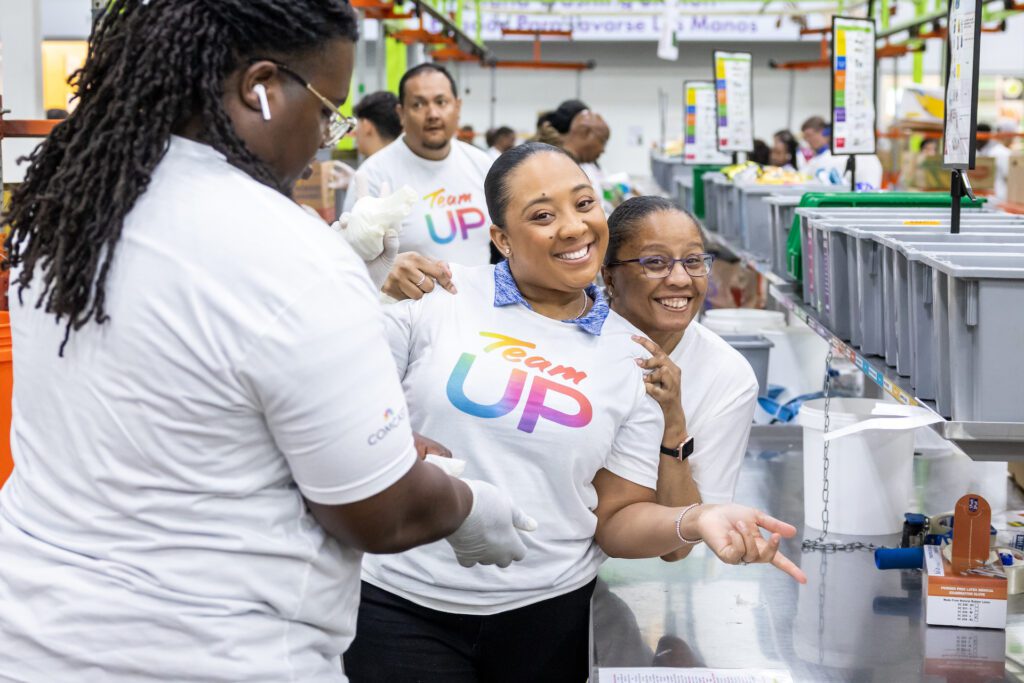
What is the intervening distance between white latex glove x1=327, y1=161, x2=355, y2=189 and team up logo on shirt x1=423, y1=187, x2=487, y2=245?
1.86 m

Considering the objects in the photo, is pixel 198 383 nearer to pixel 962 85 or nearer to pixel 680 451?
pixel 680 451

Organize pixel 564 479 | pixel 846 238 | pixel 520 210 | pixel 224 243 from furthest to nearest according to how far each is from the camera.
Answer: pixel 846 238 < pixel 520 210 < pixel 564 479 < pixel 224 243

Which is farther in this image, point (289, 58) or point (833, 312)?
point (833, 312)

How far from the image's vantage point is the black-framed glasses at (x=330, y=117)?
1195 millimetres

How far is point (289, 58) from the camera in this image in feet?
3.92

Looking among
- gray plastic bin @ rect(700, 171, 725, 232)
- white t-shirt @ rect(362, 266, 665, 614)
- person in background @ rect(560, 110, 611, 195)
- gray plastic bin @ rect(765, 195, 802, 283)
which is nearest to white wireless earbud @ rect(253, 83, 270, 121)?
white t-shirt @ rect(362, 266, 665, 614)

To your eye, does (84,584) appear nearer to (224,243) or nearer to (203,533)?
(203,533)

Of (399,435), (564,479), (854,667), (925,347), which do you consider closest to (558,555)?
(564,479)

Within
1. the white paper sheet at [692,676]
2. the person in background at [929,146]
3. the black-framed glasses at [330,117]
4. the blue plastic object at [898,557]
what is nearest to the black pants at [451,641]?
the white paper sheet at [692,676]

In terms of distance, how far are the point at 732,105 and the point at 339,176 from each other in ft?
7.06

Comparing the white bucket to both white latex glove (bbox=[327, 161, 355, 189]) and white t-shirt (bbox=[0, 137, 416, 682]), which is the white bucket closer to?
white t-shirt (bbox=[0, 137, 416, 682])

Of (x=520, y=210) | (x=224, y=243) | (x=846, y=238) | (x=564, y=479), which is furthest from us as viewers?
(x=846, y=238)

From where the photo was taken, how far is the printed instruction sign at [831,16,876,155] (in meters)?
3.86

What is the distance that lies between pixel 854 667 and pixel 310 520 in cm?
108
